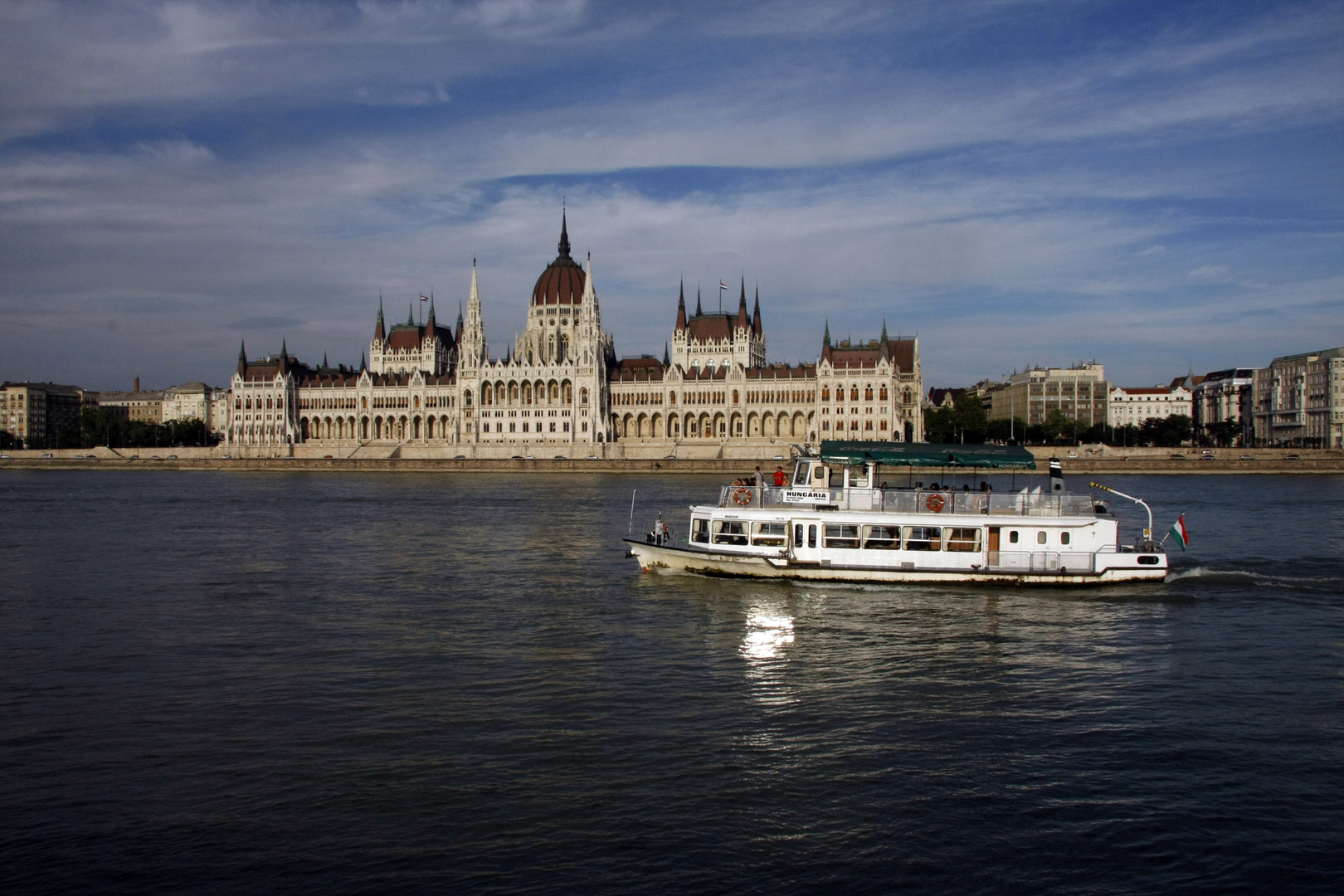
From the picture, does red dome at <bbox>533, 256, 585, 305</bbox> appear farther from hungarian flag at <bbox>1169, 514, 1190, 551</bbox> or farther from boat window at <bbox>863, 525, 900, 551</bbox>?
boat window at <bbox>863, 525, 900, 551</bbox>

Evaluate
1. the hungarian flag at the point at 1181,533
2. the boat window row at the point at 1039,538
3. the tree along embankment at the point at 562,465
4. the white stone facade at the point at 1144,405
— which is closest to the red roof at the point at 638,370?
the tree along embankment at the point at 562,465

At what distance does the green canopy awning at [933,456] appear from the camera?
96.1 ft

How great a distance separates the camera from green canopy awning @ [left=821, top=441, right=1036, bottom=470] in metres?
29.3

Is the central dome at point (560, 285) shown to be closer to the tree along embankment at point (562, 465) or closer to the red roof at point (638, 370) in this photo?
the red roof at point (638, 370)

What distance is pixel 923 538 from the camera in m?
27.9

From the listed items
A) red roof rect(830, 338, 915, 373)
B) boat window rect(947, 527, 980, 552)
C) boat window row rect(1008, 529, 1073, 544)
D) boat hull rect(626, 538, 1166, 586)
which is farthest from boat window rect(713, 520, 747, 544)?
red roof rect(830, 338, 915, 373)

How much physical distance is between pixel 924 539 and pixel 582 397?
108329 millimetres

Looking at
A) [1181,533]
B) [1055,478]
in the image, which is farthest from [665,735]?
[1181,533]

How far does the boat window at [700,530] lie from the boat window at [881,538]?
408 centimetres

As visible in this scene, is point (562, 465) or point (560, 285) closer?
point (562, 465)

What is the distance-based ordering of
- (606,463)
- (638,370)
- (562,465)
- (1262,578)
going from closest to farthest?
1. (1262,578)
2. (606,463)
3. (562,465)
4. (638,370)

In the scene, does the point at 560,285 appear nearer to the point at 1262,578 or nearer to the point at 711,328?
the point at 711,328

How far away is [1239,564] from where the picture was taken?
32219 mm

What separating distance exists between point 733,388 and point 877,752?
4665 inches
